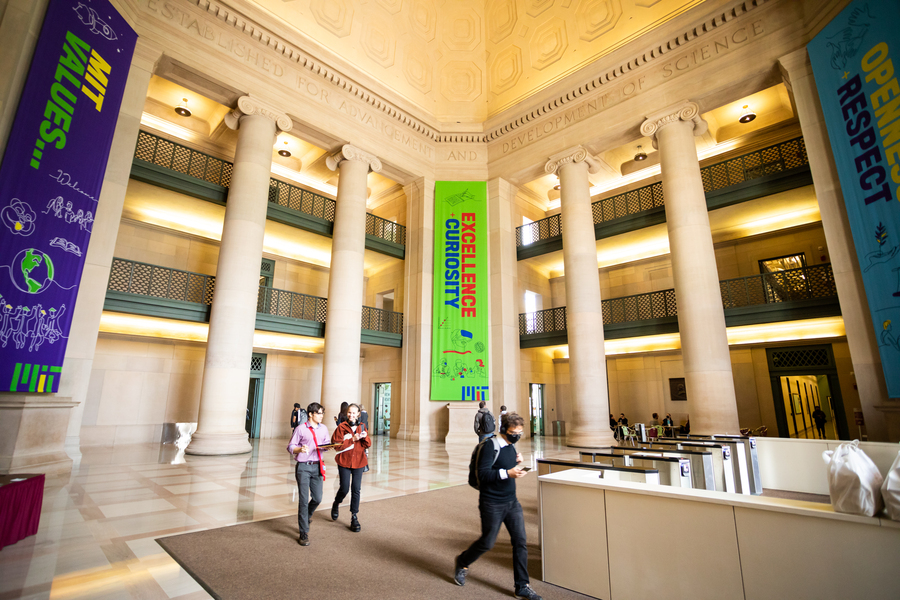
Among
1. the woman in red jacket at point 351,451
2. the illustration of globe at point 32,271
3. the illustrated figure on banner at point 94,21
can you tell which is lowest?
the woman in red jacket at point 351,451

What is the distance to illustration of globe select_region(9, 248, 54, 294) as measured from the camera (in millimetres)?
7539

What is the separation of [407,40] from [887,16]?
15.3 m

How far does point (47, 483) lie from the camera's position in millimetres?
7156

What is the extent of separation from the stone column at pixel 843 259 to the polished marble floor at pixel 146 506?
21.5 ft

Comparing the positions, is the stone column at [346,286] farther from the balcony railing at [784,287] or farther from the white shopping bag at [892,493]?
the white shopping bag at [892,493]

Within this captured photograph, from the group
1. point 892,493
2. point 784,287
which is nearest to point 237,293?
point 892,493

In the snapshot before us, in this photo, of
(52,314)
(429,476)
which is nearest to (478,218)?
(429,476)

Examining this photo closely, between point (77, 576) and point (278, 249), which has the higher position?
point (278, 249)

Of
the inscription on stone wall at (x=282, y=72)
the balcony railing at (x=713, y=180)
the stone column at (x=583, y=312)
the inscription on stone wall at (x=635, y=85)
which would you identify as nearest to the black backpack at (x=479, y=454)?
the stone column at (x=583, y=312)

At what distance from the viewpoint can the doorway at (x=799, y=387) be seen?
13.6m

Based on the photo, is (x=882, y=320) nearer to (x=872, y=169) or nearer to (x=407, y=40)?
(x=872, y=169)

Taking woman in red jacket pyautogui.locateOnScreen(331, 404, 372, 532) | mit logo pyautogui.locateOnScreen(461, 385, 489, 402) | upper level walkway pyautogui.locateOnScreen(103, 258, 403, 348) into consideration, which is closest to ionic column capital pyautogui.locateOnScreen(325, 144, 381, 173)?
upper level walkway pyautogui.locateOnScreen(103, 258, 403, 348)

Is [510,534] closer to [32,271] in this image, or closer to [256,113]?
[32,271]

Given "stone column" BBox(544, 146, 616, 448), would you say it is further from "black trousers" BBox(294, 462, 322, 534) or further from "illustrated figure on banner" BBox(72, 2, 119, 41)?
"illustrated figure on banner" BBox(72, 2, 119, 41)
